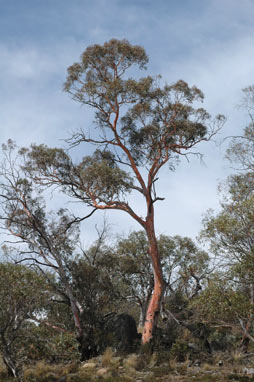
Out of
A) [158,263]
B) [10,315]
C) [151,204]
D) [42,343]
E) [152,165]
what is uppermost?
[152,165]

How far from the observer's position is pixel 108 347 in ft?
53.7

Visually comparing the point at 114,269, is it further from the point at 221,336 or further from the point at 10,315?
the point at 10,315

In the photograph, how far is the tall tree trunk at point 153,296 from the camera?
1747 centimetres

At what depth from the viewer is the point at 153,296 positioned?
711 inches

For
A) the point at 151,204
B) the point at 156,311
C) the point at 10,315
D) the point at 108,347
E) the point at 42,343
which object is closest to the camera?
the point at 10,315

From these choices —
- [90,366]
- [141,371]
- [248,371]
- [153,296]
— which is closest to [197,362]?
[141,371]

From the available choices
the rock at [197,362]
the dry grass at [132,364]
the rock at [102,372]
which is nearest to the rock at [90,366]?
the rock at [102,372]

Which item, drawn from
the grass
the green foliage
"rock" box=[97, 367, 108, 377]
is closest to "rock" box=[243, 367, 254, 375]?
the grass

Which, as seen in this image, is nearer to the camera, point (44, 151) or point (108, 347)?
point (108, 347)

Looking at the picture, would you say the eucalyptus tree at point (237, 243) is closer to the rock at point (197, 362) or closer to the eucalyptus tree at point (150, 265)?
the rock at point (197, 362)

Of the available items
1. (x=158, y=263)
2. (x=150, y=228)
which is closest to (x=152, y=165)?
(x=150, y=228)

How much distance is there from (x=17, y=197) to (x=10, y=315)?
9443mm

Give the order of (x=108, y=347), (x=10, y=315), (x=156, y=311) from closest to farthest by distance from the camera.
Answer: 1. (x=10, y=315)
2. (x=108, y=347)
3. (x=156, y=311)

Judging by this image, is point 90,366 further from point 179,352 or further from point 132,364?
point 179,352
